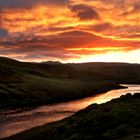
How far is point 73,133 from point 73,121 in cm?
681

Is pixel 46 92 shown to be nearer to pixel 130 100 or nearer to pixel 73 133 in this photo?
pixel 130 100

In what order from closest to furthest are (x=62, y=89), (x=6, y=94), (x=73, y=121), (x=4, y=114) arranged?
(x=73, y=121) → (x=4, y=114) → (x=6, y=94) → (x=62, y=89)

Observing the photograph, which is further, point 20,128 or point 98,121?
point 20,128

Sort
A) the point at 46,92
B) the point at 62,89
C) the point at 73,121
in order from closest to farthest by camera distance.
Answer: the point at 73,121
the point at 46,92
the point at 62,89

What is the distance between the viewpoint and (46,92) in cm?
14375

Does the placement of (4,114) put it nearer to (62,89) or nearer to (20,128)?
(20,128)

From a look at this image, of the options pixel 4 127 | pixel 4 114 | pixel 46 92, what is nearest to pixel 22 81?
pixel 46 92

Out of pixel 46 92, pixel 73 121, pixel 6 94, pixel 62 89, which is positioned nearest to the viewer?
pixel 73 121

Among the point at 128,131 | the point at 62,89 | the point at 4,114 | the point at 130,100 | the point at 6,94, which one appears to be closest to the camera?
the point at 128,131

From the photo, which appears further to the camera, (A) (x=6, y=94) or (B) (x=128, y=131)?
(A) (x=6, y=94)

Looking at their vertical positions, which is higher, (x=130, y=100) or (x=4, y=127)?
(x=130, y=100)

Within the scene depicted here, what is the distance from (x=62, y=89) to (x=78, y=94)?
834 cm

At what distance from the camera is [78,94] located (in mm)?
156000

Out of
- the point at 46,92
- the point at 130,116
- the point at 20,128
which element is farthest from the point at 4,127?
the point at 46,92
